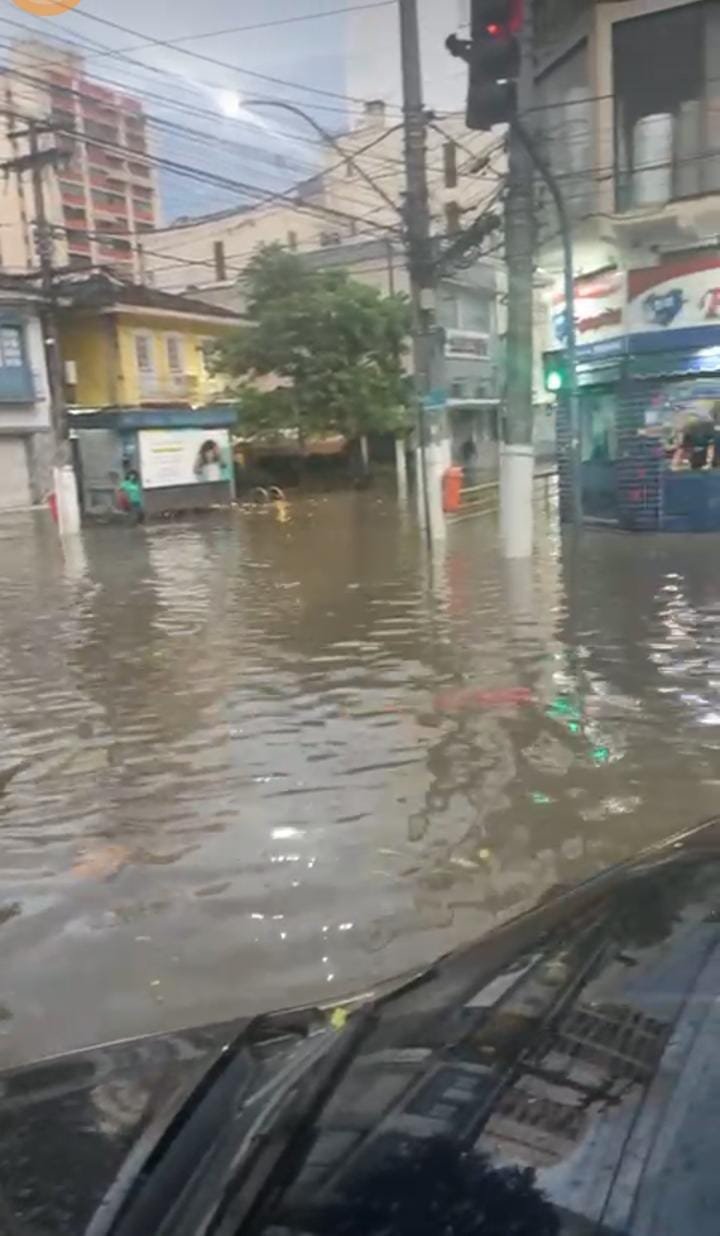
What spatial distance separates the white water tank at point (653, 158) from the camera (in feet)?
51.1

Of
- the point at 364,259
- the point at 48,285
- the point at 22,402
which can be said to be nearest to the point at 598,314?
the point at 48,285

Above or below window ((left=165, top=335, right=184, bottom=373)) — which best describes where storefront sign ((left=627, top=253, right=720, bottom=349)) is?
below

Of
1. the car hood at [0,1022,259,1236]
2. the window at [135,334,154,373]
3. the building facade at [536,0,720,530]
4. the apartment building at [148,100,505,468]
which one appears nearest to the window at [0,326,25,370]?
the window at [135,334,154,373]

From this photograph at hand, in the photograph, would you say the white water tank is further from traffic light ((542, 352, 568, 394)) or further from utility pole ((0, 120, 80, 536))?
utility pole ((0, 120, 80, 536))

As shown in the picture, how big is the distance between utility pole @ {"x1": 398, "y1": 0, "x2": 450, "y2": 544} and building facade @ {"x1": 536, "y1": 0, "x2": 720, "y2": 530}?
5.87 ft

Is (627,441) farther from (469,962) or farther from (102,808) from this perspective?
(469,962)

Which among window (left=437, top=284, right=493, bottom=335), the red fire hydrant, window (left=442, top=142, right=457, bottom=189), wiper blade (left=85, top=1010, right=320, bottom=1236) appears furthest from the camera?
window (left=437, top=284, right=493, bottom=335)

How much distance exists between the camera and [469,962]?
2.13 meters

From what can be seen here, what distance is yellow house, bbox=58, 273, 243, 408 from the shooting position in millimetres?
32469

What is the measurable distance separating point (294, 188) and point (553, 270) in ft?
16.5

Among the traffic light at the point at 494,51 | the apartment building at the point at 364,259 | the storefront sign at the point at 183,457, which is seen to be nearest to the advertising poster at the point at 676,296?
the traffic light at the point at 494,51

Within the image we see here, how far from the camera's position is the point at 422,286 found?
16.2m

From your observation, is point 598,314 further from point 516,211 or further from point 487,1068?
point 487,1068

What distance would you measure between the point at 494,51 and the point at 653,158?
6122 mm
